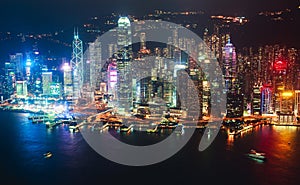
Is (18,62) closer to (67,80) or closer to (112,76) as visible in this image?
(67,80)

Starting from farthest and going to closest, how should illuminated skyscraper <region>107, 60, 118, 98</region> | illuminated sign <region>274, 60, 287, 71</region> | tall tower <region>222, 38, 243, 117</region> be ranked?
illuminated skyscraper <region>107, 60, 118, 98</region>, illuminated sign <region>274, 60, 287, 71</region>, tall tower <region>222, 38, 243, 117</region>

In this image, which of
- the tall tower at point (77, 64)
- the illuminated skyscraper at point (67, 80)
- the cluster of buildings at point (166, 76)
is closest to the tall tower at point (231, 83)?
the cluster of buildings at point (166, 76)

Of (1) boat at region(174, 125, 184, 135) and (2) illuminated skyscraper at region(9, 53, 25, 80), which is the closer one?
(1) boat at region(174, 125, 184, 135)

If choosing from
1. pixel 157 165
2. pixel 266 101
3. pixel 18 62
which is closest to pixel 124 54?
pixel 266 101

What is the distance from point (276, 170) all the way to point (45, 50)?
921cm

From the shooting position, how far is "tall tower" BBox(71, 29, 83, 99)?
392 inches

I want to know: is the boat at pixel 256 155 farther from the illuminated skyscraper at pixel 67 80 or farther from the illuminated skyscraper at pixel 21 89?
the illuminated skyscraper at pixel 21 89

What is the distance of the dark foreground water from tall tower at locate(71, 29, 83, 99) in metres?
3.77

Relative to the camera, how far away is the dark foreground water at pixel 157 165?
14.0ft

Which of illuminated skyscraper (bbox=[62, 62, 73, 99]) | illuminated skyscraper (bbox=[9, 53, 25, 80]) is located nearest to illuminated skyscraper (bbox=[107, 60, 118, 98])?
illuminated skyscraper (bbox=[62, 62, 73, 99])

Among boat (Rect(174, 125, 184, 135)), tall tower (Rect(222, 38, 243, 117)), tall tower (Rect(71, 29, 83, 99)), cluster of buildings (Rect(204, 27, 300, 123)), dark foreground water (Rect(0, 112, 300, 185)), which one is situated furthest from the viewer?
tall tower (Rect(71, 29, 83, 99))

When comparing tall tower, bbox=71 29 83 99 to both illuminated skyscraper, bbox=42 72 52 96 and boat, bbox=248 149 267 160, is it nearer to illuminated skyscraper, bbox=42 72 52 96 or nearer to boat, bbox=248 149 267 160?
illuminated skyscraper, bbox=42 72 52 96

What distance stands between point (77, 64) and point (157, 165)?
6.15 m

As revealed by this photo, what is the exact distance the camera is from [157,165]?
4.71 metres
